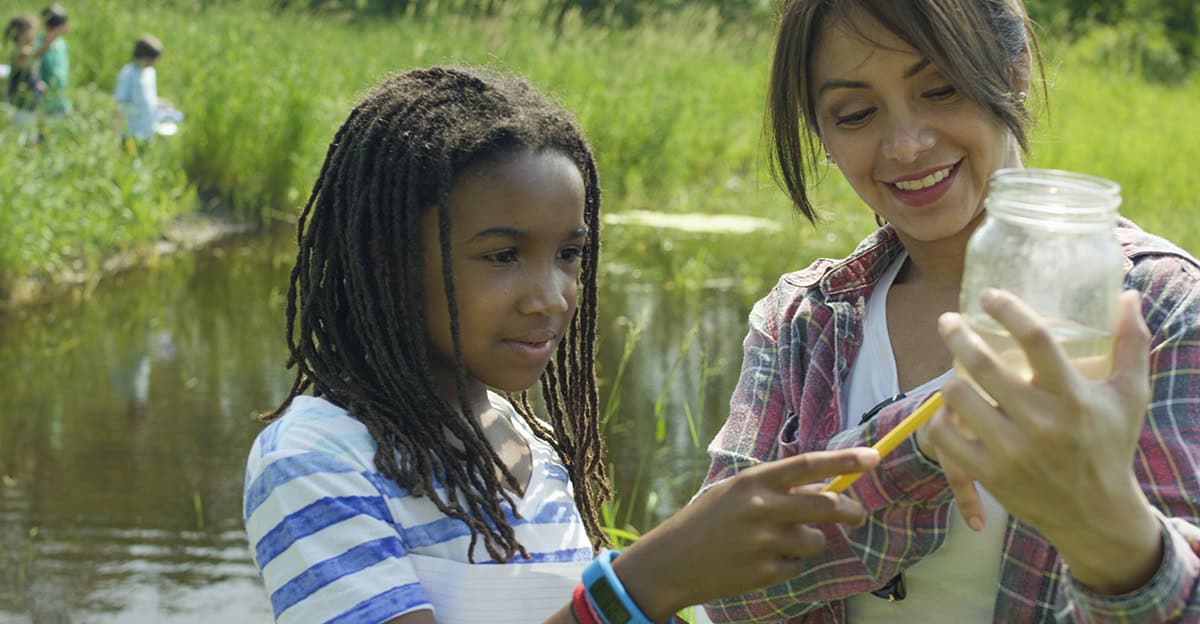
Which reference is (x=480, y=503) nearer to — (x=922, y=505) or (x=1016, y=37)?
(x=922, y=505)

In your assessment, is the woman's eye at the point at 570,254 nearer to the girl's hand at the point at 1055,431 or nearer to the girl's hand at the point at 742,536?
the girl's hand at the point at 742,536

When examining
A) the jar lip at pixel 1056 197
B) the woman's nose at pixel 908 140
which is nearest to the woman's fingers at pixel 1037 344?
the jar lip at pixel 1056 197

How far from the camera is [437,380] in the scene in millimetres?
1821

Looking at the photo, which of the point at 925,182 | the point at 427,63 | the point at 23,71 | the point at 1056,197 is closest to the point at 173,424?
the point at 925,182

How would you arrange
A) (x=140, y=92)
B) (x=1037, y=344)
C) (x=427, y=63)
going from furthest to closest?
(x=427, y=63)
(x=140, y=92)
(x=1037, y=344)

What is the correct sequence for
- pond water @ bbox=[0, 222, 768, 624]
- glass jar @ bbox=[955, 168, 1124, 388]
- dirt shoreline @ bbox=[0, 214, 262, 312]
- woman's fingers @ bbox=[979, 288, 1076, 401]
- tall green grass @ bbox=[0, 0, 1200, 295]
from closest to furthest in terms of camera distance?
1. woman's fingers @ bbox=[979, 288, 1076, 401]
2. glass jar @ bbox=[955, 168, 1124, 388]
3. pond water @ bbox=[0, 222, 768, 624]
4. dirt shoreline @ bbox=[0, 214, 262, 312]
5. tall green grass @ bbox=[0, 0, 1200, 295]

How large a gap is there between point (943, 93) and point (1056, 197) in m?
0.56

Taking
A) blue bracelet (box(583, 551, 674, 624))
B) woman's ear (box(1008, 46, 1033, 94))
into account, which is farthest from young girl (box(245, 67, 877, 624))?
woman's ear (box(1008, 46, 1033, 94))

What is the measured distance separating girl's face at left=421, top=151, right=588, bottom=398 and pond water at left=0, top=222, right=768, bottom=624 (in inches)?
51.7

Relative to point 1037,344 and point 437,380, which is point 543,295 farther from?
point 1037,344

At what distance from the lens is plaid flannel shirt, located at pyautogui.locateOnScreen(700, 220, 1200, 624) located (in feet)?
4.55

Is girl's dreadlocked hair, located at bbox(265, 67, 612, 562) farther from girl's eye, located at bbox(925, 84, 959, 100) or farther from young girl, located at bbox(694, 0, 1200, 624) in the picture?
girl's eye, located at bbox(925, 84, 959, 100)

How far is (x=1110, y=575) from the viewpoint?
48.0 inches

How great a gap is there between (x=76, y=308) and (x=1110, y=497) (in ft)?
21.8
